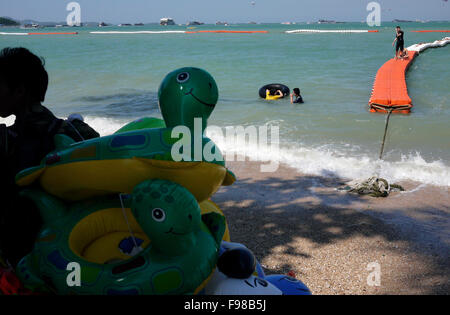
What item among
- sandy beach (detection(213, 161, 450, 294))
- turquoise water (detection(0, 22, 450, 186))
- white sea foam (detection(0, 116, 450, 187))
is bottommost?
sandy beach (detection(213, 161, 450, 294))

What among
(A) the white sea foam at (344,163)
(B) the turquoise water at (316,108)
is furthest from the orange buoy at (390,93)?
(A) the white sea foam at (344,163)

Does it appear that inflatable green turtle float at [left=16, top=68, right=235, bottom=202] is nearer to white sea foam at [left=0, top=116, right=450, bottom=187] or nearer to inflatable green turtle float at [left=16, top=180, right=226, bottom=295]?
inflatable green turtle float at [left=16, top=180, right=226, bottom=295]

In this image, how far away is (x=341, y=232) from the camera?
195 inches

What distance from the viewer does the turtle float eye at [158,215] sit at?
1.97 m

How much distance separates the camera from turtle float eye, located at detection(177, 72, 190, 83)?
7.30ft

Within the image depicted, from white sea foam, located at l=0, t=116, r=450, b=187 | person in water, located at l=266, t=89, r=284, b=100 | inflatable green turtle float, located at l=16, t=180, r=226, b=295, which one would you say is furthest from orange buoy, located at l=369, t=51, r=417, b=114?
inflatable green turtle float, located at l=16, t=180, r=226, b=295

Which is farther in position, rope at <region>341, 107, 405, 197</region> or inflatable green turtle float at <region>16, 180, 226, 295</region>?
rope at <region>341, 107, 405, 197</region>

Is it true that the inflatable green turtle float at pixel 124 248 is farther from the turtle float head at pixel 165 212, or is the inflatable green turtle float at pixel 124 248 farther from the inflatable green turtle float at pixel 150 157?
the inflatable green turtle float at pixel 150 157

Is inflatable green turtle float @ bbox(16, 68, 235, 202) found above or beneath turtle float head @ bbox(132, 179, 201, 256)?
above

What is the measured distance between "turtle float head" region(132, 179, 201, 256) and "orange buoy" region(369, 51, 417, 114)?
8597mm

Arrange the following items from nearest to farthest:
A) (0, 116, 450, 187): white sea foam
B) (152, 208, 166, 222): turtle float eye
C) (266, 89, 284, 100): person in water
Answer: (152, 208, 166, 222): turtle float eye
(0, 116, 450, 187): white sea foam
(266, 89, 284, 100): person in water

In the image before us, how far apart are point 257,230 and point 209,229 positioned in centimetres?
268

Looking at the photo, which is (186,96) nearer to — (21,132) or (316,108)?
(21,132)

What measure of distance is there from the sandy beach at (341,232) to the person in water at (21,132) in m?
2.65
